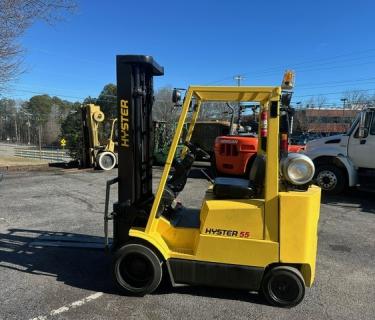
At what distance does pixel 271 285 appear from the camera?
13.0 feet

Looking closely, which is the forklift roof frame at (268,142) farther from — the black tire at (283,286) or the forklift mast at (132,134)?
the forklift mast at (132,134)

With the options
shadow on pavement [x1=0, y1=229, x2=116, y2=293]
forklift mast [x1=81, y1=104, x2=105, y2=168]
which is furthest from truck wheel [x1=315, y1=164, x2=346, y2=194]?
forklift mast [x1=81, y1=104, x2=105, y2=168]

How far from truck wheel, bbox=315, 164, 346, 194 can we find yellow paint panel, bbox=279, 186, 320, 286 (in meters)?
6.81

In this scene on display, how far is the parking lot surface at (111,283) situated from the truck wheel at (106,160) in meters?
8.07

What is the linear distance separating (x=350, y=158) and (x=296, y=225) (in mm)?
7169

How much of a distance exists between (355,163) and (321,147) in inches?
38.1

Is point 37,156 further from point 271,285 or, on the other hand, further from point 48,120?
point 48,120

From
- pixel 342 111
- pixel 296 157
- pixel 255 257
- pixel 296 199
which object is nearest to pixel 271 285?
pixel 255 257

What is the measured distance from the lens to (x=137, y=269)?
4.25 m

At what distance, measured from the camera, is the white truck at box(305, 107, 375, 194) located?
9836 mm

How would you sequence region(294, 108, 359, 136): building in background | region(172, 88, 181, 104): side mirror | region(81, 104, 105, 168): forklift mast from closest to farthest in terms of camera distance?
region(172, 88, 181, 104): side mirror → region(81, 104, 105, 168): forklift mast → region(294, 108, 359, 136): building in background

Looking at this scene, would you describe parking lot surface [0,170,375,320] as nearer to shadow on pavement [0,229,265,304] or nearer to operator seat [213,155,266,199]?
shadow on pavement [0,229,265,304]

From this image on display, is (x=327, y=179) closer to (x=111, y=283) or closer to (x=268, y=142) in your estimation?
(x=268, y=142)

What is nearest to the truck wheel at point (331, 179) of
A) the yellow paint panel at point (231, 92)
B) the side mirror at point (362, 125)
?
the side mirror at point (362, 125)
